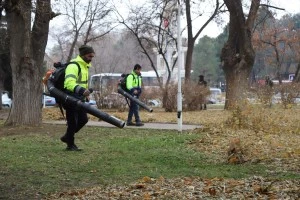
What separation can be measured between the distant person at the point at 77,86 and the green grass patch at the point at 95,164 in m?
0.46

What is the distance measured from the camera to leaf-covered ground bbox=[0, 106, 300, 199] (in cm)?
577

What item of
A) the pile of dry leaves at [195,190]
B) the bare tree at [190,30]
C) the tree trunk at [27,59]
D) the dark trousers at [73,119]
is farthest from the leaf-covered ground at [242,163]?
the bare tree at [190,30]

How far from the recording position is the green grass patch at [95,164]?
23.2 feet

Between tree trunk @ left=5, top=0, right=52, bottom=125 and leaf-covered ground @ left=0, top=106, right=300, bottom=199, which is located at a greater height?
tree trunk @ left=5, top=0, right=52, bottom=125

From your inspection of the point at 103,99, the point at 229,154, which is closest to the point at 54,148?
the point at 229,154

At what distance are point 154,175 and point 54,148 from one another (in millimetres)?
3718

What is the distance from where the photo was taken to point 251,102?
13.6m

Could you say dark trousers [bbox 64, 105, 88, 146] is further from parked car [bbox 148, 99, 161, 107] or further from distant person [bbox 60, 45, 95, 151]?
parked car [bbox 148, 99, 161, 107]

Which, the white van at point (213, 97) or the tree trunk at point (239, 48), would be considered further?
the white van at point (213, 97)

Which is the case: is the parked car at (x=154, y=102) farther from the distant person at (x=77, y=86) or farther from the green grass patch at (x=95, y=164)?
the distant person at (x=77, y=86)

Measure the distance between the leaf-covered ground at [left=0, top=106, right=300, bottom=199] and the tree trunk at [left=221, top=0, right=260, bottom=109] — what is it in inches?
426

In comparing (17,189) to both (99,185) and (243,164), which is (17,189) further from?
(243,164)

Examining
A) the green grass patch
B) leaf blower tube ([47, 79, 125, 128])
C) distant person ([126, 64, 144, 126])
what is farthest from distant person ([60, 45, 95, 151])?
distant person ([126, 64, 144, 126])

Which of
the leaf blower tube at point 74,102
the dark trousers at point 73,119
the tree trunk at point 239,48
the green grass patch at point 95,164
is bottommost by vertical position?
the green grass patch at point 95,164
